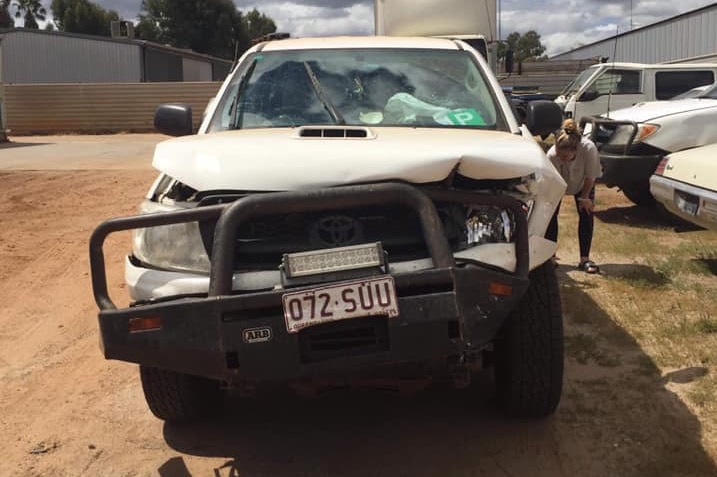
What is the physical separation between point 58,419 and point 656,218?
7647mm

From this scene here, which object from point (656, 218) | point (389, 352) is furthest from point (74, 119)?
point (389, 352)

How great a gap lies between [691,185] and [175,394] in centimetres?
452

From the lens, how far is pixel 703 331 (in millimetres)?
4988

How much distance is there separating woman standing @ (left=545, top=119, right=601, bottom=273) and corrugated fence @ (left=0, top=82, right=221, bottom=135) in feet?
77.8

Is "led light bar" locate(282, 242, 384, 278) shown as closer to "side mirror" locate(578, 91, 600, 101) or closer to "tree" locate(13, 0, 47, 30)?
"side mirror" locate(578, 91, 600, 101)

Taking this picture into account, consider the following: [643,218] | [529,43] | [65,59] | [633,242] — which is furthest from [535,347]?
[529,43]

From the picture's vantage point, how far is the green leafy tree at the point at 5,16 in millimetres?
65625

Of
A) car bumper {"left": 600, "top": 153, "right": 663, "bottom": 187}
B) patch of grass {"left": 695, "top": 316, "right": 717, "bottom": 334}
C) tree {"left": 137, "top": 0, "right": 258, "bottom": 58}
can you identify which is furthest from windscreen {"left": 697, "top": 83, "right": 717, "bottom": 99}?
tree {"left": 137, "top": 0, "right": 258, "bottom": 58}

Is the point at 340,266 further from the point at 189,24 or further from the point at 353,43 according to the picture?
the point at 189,24

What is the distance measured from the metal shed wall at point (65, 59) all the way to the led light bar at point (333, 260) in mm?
36980

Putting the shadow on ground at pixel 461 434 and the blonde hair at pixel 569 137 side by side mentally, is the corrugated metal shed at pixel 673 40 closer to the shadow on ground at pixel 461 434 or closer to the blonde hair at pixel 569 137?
the blonde hair at pixel 569 137

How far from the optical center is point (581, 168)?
6.52 m

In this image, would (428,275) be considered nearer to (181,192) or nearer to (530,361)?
(530,361)

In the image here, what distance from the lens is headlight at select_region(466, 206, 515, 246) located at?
3105mm
